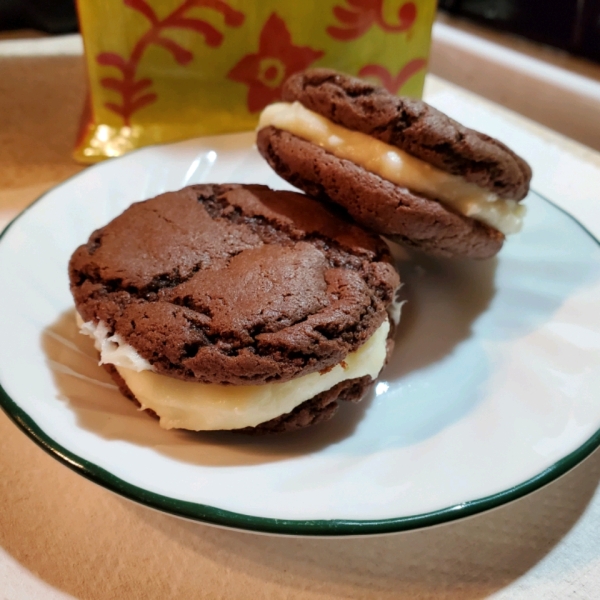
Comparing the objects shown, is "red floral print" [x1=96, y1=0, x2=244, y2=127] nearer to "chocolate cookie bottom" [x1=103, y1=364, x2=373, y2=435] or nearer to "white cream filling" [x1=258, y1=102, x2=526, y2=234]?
"white cream filling" [x1=258, y1=102, x2=526, y2=234]

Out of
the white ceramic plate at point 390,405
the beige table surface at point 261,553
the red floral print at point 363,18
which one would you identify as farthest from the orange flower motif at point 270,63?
the beige table surface at point 261,553

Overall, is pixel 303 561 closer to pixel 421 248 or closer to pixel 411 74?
pixel 421 248

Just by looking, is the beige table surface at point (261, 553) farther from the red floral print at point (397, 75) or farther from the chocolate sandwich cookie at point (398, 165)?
the red floral print at point (397, 75)

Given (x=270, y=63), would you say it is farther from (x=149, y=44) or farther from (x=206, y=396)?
(x=206, y=396)

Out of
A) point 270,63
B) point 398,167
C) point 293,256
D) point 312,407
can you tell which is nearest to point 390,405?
point 312,407

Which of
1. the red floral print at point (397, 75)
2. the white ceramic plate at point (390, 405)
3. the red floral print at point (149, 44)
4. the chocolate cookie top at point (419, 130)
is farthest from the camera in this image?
the red floral print at point (397, 75)

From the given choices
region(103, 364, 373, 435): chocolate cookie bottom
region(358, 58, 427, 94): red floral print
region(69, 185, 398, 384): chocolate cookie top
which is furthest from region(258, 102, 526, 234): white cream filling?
region(358, 58, 427, 94): red floral print
